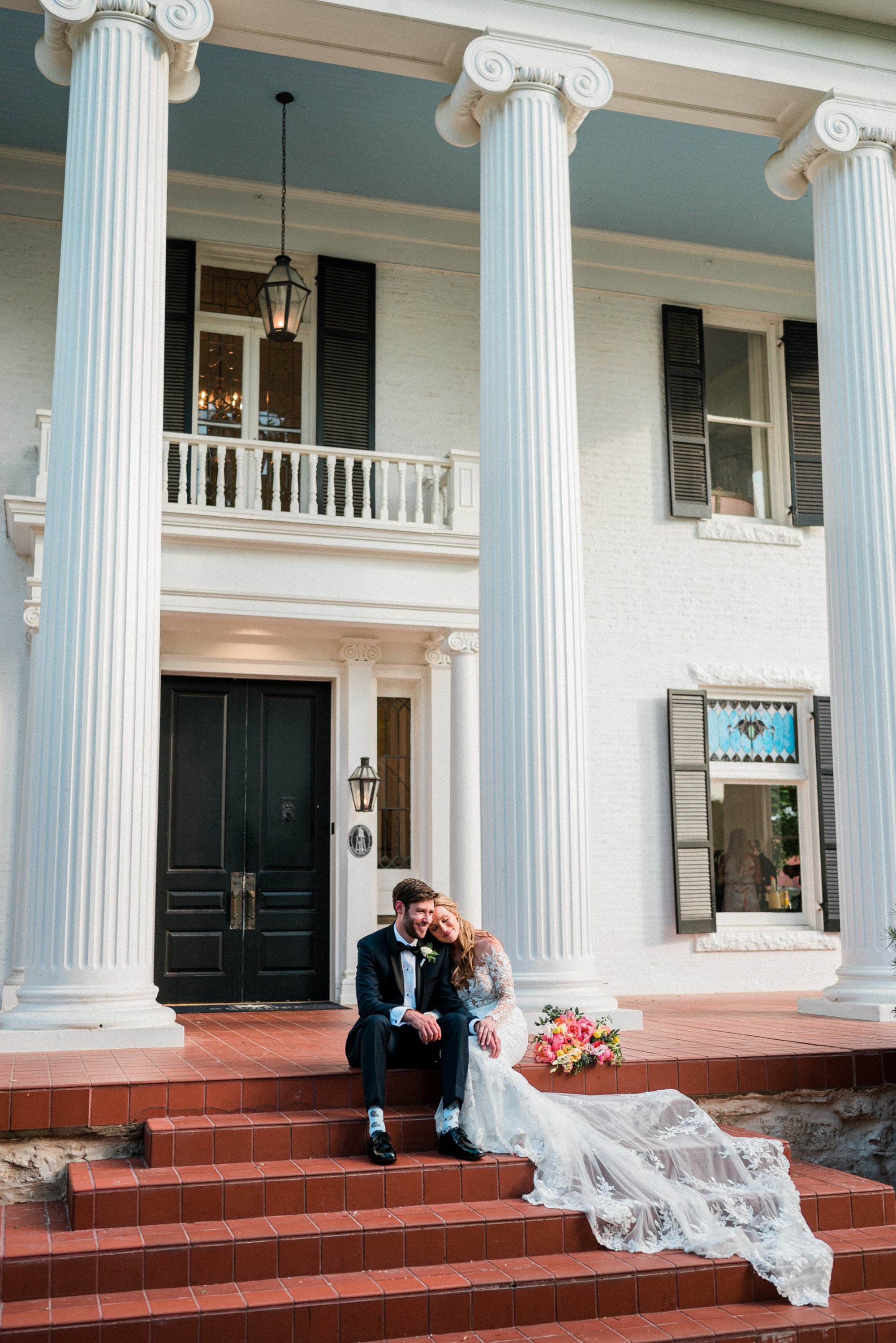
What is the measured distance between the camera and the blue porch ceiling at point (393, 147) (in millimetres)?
9945

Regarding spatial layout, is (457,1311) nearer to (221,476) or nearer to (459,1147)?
(459,1147)

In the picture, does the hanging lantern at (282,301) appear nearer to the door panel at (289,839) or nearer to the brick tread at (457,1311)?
the door panel at (289,839)

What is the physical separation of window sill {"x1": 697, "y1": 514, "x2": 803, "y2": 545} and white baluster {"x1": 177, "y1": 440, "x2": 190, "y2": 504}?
16.8 feet

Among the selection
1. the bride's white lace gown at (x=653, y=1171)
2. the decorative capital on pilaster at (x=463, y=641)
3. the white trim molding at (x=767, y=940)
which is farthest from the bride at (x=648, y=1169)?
the white trim molding at (x=767, y=940)

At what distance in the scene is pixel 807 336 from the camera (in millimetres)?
12992

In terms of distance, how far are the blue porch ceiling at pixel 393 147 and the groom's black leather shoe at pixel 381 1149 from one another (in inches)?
314

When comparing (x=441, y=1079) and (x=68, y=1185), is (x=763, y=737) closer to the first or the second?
(x=441, y=1079)

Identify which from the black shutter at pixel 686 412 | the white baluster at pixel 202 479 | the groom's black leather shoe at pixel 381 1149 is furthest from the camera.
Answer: the black shutter at pixel 686 412

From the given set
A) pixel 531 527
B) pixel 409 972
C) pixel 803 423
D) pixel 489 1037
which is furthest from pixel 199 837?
pixel 803 423

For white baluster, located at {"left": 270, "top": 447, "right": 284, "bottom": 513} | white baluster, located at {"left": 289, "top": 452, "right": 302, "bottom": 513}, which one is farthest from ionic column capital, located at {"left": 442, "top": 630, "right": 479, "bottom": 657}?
white baluster, located at {"left": 270, "top": 447, "right": 284, "bottom": 513}

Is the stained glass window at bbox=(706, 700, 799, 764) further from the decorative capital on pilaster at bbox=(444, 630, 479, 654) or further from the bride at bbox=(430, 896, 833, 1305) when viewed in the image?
the bride at bbox=(430, 896, 833, 1305)

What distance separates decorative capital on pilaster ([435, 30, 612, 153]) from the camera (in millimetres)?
7902

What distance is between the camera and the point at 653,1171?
541cm

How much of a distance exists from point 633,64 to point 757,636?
225 inches
